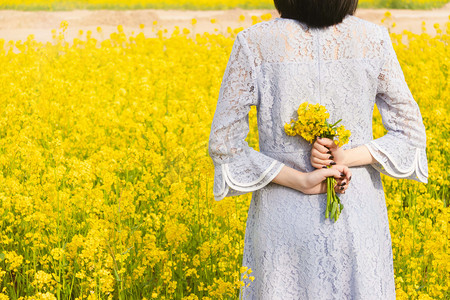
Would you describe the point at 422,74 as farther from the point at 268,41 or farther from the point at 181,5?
the point at 181,5

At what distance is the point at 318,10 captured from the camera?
1.77m

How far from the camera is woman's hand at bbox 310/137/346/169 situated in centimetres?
180

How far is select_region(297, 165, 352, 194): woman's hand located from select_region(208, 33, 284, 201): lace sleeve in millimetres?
83

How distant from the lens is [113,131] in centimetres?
484

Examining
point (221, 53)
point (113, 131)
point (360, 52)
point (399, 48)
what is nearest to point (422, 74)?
point (399, 48)

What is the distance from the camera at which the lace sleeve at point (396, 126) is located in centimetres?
189

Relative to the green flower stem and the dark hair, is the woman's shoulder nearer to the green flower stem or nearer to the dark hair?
the dark hair

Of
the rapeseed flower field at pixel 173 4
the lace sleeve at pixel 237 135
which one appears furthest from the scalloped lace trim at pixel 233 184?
the rapeseed flower field at pixel 173 4

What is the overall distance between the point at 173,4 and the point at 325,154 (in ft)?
54.3

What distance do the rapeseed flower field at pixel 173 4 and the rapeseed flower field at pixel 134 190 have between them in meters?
8.29

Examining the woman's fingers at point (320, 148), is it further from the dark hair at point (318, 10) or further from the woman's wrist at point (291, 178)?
the dark hair at point (318, 10)

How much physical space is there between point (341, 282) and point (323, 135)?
44 cm

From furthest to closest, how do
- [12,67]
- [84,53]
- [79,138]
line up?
[84,53], [12,67], [79,138]

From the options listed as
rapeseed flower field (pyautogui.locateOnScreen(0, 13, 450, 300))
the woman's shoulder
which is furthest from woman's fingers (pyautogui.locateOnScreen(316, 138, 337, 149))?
rapeseed flower field (pyautogui.locateOnScreen(0, 13, 450, 300))
